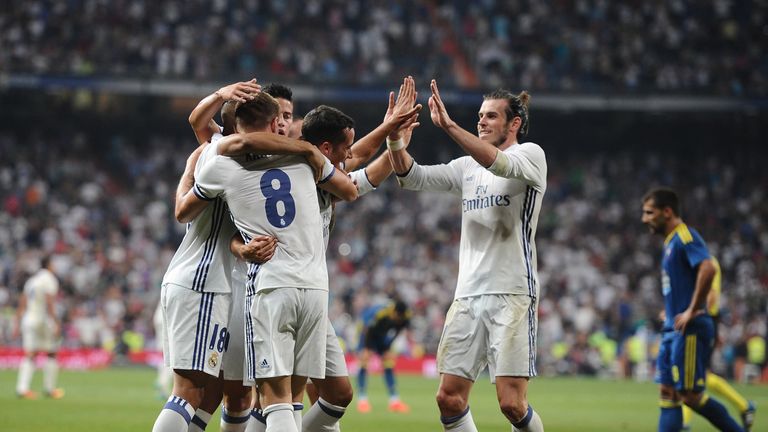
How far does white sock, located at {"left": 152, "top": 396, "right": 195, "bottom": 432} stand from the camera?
6.04 metres

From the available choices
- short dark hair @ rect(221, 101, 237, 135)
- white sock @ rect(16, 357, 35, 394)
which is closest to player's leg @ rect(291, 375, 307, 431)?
short dark hair @ rect(221, 101, 237, 135)

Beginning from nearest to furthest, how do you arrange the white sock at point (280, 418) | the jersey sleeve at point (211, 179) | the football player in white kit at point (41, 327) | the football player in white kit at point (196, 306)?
1. the white sock at point (280, 418)
2. the jersey sleeve at point (211, 179)
3. the football player in white kit at point (196, 306)
4. the football player in white kit at point (41, 327)

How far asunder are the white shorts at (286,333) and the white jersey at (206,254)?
36 centimetres

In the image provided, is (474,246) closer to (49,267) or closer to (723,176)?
(49,267)

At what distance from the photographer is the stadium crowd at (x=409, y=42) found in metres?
31.6

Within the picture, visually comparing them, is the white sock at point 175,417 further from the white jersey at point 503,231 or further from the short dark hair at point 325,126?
the white jersey at point 503,231

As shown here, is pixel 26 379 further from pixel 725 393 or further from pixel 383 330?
pixel 725 393

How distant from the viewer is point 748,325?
85.7ft

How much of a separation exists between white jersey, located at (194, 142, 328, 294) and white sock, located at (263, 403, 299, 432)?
689 mm

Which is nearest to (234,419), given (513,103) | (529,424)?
(529,424)

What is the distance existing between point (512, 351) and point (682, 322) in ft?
9.11

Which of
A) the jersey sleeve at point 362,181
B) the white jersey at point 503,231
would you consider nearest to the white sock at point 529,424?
the white jersey at point 503,231

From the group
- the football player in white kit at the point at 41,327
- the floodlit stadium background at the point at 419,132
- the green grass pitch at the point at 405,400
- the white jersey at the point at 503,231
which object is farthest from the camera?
the floodlit stadium background at the point at 419,132

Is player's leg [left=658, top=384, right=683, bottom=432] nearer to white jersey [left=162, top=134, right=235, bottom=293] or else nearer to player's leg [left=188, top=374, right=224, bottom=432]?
player's leg [left=188, top=374, right=224, bottom=432]
